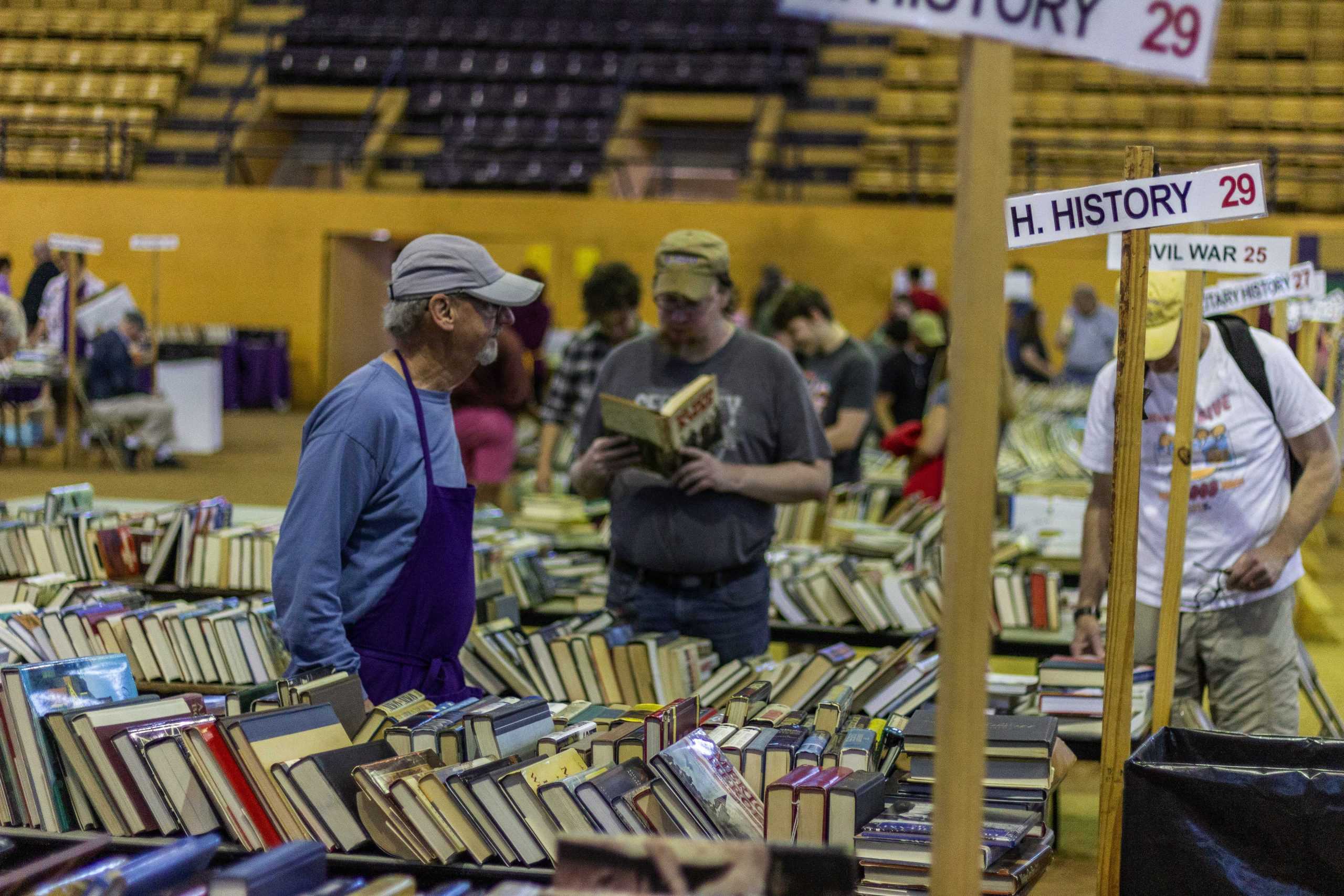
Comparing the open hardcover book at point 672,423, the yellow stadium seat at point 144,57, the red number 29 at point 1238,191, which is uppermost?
the yellow stadium seat at point 144,57

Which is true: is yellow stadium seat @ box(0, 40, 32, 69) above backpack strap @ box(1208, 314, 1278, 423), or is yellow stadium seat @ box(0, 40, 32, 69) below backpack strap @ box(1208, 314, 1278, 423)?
above

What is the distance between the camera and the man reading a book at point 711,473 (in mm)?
3461

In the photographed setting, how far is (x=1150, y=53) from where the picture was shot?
4.97 feet

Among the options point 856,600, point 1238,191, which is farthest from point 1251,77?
point 1238,191

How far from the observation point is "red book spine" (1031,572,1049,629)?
4535mm

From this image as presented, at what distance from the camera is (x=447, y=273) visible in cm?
262

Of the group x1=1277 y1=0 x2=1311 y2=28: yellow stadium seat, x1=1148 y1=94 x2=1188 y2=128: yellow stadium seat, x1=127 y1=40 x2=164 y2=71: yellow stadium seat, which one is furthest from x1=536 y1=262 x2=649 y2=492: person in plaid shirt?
x1=127 y1=40 x2=164 y2=71: yellow stadium seat

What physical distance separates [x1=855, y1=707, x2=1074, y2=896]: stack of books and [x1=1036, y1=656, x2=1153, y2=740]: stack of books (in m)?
0.92

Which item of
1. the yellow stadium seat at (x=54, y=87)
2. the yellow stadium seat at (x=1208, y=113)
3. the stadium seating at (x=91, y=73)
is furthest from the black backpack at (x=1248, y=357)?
the yellow stadium seat at (x=54, y=87)

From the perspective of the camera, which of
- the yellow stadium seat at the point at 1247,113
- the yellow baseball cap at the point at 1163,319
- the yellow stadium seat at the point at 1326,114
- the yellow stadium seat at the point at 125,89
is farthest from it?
the yellow stadium seat at the point at 125,89

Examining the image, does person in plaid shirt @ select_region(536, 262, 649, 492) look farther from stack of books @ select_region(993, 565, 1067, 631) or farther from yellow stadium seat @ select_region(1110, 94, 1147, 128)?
yellow stadium seat @ select_region(1110, 94, 1147, 128)

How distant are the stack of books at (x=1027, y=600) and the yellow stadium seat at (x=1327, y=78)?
43.0ft

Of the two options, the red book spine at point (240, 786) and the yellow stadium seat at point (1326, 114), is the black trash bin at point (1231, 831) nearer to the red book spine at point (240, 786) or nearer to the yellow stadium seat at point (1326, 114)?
the red book spine at point (240, 786)

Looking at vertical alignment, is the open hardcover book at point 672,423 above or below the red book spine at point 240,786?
above
